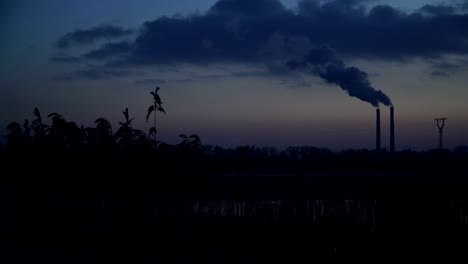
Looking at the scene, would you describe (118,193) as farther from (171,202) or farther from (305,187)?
(305,187)

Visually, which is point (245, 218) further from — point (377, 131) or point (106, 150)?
point (377, 131)

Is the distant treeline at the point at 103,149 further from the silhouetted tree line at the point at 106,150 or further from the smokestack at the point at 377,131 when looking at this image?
the smokestack at the point at 377,131

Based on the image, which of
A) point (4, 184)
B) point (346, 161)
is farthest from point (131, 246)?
point (346, 161)

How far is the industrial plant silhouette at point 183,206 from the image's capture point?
8.47 meters

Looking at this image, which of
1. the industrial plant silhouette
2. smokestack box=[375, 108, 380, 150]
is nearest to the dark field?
the industrial plant silhouette

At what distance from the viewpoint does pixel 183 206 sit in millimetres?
9828

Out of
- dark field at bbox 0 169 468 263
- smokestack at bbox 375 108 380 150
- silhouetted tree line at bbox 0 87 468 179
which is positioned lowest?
dark field at bbox 0 169 468 263

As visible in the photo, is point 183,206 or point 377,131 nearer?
point 183,206

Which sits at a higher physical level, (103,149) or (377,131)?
(377,131)

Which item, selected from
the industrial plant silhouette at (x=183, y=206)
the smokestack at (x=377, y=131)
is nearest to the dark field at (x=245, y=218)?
the industrial plant silhouette at (x=183, y=206)

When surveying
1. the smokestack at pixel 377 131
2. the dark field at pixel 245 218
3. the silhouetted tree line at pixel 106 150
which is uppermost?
the smokestack at pixel 377 131

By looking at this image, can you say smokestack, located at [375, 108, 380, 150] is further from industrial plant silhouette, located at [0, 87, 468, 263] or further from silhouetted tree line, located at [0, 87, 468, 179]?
silhouetted tree line, located at [0, 87, 468, 179]

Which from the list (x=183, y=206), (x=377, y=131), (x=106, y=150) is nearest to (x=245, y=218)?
(x=183, y=206)

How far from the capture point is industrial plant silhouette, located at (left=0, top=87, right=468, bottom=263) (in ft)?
27.8
